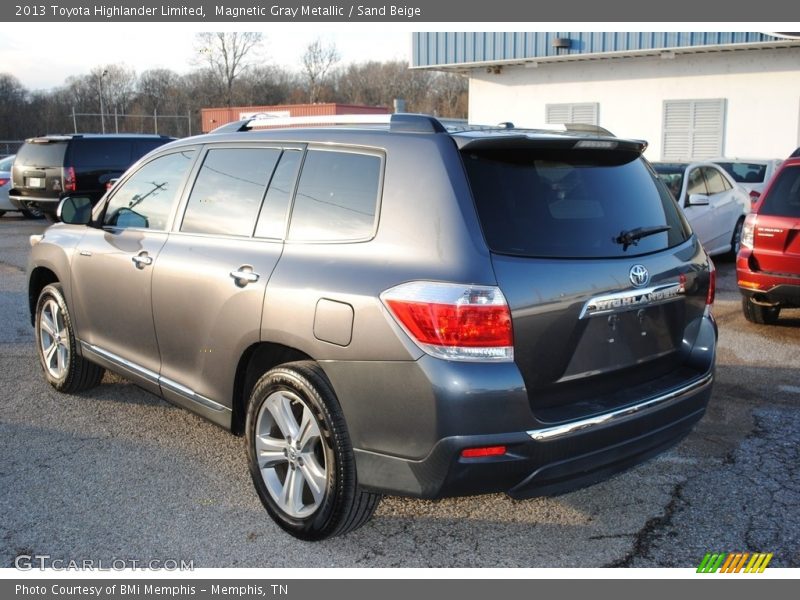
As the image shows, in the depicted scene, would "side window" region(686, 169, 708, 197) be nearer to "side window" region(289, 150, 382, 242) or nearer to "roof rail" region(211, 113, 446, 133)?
"roof rail" region(211, 113, 446, 133)

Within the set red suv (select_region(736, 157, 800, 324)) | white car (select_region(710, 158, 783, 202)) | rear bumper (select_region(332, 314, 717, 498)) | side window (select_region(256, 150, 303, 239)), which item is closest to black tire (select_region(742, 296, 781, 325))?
red suv (select_region(736, 157, 800, 324))

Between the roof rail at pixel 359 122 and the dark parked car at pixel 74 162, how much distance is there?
1204cm

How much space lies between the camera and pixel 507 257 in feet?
10.4

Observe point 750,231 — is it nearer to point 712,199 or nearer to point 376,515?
point 712,199

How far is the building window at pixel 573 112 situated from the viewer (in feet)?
69.8

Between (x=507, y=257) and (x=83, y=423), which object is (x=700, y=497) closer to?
(x=507, y=257)

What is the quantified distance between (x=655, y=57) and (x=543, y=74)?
319 cm

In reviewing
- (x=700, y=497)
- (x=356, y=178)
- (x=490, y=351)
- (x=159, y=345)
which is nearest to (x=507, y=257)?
(x=490, y=351)

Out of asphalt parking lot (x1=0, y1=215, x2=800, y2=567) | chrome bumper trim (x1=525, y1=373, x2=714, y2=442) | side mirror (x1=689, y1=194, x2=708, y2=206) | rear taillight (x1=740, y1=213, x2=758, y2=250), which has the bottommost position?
asphalt parking lot (x1=0, y1=215, x2=800, y2=567)

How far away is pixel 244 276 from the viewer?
386 cm

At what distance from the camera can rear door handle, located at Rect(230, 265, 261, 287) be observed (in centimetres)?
381

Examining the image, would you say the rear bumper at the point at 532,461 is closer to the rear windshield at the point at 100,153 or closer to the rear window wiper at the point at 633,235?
the rear window wiper at the point at 633,235

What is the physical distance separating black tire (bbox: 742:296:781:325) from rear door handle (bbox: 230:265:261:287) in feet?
19.6

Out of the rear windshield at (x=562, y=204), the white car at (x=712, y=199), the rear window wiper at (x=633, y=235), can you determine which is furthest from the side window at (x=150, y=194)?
the white car at (x=712, y=199)
